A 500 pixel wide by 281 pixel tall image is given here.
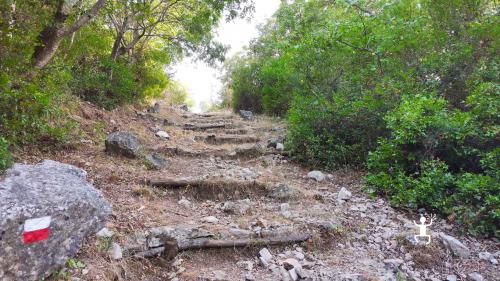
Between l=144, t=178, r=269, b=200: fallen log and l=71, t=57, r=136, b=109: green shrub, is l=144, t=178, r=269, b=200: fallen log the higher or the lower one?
the lower one

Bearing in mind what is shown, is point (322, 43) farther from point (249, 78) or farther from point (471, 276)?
point (249, 78)

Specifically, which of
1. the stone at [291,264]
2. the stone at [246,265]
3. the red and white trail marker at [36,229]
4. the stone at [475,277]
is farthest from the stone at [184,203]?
the stone at [475,277]

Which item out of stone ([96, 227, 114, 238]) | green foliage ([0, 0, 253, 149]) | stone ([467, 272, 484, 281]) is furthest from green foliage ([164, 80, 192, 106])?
stone ([467, 272, 484, 281])

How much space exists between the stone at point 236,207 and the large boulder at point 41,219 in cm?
152

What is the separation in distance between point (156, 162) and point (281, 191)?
7.11 ft

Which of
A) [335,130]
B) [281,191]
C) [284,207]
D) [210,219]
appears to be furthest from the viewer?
[335,130]

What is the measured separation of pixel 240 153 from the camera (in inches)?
246

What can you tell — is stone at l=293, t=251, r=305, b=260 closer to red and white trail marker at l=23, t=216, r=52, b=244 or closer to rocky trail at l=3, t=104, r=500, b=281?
rocky trail at l=3, t=104, r=500, b=281

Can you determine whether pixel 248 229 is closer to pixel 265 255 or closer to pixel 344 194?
pixel 265 255

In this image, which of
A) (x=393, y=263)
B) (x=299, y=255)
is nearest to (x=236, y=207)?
(x=299, y=255)

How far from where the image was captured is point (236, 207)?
12.4 ft

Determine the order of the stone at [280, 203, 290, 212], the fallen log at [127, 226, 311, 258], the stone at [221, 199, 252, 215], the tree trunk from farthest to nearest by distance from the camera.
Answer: the tree trunk, the stone at [280, 203, 290, 212], the stone at [221, 199, 252, 215], the fallen log at [127, 226, 311, 258]

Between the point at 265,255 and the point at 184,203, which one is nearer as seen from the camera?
the point at 265,255

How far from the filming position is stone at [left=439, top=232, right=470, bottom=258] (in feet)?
10.1
